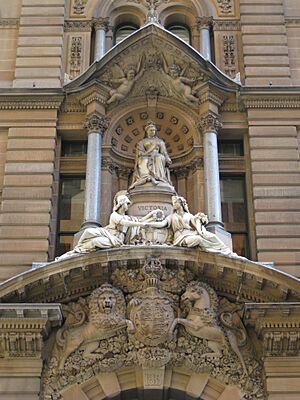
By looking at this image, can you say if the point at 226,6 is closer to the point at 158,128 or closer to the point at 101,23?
the point at 101,23

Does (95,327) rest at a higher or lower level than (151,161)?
lower

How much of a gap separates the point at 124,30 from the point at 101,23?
1.09 meters

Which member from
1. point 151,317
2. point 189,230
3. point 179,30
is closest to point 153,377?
point 151,317

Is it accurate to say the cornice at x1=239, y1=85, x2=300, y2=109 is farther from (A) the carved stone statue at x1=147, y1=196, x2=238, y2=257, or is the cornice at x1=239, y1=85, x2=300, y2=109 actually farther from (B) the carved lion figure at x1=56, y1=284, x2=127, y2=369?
(B) the carved lion figure at x1=56, y1=284, x2=127, y2=369

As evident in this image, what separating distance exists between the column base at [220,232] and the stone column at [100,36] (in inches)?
233

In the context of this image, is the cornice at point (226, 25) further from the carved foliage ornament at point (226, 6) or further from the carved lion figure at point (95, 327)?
the carved lion figure at point (95, 327)

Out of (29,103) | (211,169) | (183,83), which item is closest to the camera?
(211,169)

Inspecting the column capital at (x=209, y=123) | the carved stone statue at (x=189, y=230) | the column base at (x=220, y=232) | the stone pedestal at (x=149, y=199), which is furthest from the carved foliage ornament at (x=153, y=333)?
the column capital at (x=209, y=123)

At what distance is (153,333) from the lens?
14828mm

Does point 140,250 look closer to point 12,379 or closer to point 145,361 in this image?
point 145,361

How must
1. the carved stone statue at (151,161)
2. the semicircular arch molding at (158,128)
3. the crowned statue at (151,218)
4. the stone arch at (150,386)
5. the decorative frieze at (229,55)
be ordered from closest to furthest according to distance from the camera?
the stone arch at (150,386), the crowned statue at (151,218), the carved stone statue at (151,161), the semicircular arch molding at (158,128), the decorative frieze at (229,55)

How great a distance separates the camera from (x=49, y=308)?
14594 mm

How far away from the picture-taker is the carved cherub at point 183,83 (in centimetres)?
1880

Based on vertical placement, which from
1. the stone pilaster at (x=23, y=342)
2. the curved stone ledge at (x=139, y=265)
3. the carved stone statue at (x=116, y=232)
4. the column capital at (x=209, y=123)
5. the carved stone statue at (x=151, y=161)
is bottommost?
the stone pilaster at (x=23, y=342)
